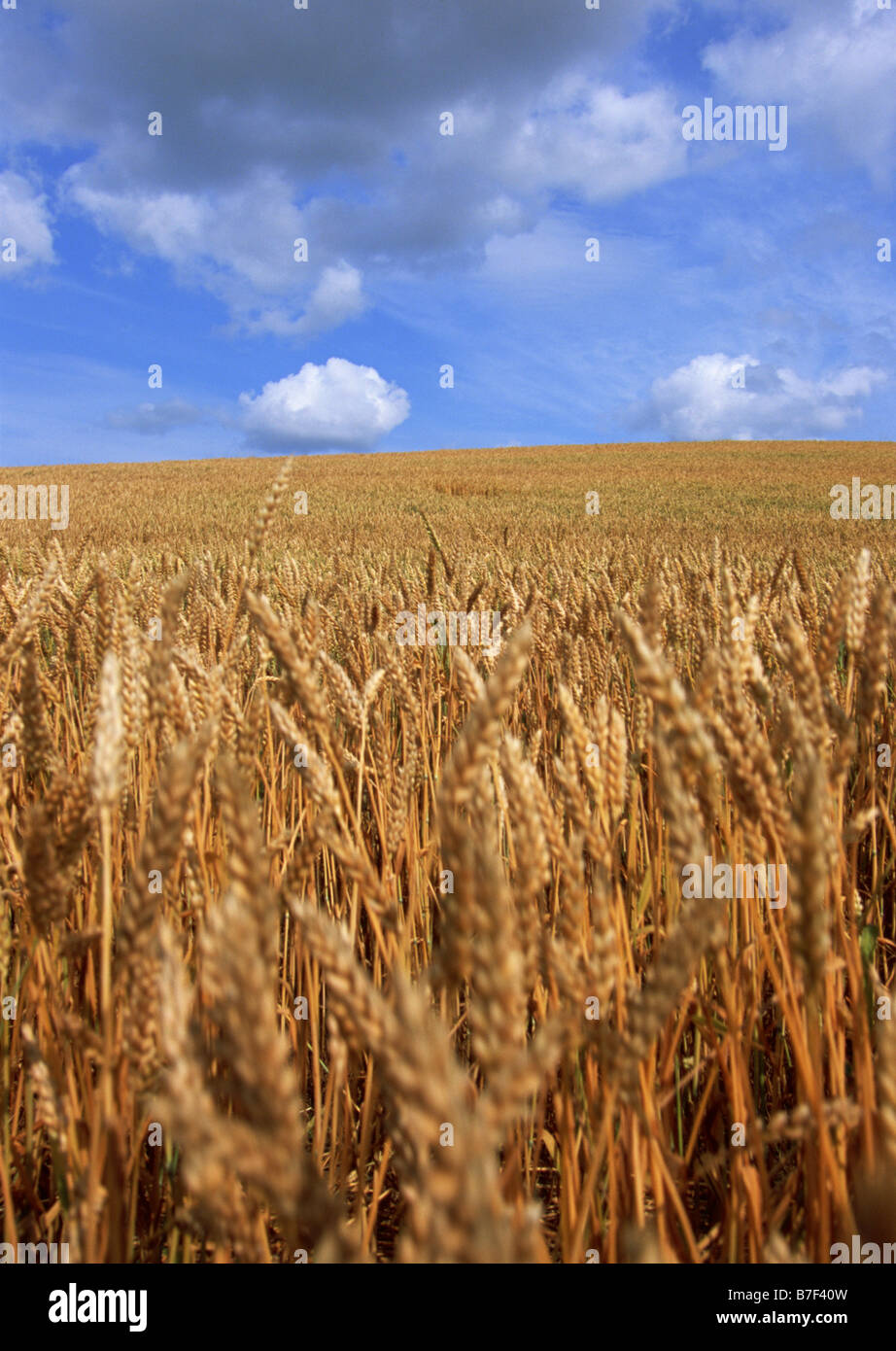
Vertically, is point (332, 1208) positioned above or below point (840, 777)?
below

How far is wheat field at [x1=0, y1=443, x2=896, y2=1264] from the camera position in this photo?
44 centimetres

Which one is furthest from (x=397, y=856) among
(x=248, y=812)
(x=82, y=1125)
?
(x=248, y=812)

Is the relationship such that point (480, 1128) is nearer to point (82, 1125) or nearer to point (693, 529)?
point (82, 1125)

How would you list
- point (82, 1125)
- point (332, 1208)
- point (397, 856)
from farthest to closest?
point (397, 856) < point (82, 1125) < point (332, 1208)

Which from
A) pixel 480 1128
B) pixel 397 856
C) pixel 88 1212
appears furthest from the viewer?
pixel 397 856

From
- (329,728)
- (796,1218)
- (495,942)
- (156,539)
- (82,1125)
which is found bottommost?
(796,1218)

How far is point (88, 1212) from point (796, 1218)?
90 cm

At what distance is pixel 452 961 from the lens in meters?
0.61

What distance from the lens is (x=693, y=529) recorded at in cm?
1016

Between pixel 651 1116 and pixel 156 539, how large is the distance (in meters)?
9.48

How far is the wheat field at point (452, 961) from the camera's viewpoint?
0.44 metres
